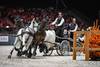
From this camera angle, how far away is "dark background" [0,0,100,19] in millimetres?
39562

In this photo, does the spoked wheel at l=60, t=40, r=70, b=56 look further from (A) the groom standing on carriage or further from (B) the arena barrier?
(B) the arena barrier

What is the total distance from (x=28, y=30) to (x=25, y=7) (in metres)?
21.9

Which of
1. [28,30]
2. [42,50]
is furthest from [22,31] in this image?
[42,50]

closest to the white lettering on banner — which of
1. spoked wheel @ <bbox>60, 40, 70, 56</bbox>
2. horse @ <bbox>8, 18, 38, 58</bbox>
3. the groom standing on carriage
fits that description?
the groom standing on carriage

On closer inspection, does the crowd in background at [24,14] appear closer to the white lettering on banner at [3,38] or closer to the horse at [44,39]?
the white lettering on banner at [3,38]

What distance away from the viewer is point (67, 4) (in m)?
40.0

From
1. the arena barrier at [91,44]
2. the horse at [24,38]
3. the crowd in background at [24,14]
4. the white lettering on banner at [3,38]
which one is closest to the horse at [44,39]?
the horse at [24,38]

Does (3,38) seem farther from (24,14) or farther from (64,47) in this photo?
(64,47)

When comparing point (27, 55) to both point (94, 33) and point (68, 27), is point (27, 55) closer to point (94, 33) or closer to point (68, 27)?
point (94, 33)

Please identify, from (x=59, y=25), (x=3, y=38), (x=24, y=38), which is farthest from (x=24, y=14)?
(x=24, y=38)

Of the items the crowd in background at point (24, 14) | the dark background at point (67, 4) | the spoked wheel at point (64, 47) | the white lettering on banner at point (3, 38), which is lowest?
the spoked wheel at point (64, 47)

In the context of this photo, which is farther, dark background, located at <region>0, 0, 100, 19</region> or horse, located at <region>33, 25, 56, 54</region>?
dark background, located at <region>0, 0, 100, 19</region>

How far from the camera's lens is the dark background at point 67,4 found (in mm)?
39562

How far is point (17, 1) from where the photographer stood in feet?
134
